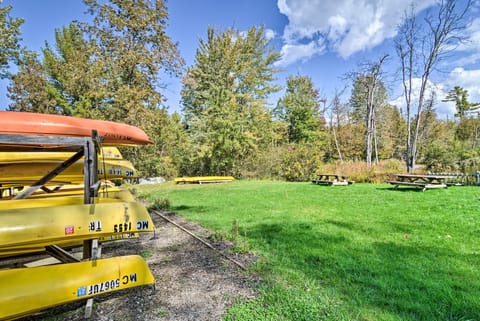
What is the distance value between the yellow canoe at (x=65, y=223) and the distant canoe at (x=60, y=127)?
0.69 metres

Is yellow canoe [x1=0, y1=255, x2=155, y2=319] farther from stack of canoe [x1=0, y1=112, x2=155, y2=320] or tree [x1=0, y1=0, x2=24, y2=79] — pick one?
tree [x1=0, y1=0, x2=24, y2=79]

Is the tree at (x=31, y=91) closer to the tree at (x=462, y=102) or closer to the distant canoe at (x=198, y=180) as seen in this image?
the distant canoe at (x=198, y=180)

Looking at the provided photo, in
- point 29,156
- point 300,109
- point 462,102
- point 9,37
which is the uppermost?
point 462,102

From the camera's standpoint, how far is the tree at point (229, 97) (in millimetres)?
17328

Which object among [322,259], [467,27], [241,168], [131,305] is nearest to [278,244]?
[322,259]

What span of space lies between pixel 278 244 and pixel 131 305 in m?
2.25

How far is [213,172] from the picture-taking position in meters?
18.5

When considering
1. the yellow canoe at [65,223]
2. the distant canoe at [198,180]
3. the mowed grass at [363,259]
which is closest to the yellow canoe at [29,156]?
the yellow canoe at [65,223]

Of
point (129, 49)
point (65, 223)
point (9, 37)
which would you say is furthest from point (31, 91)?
point (65, 223)

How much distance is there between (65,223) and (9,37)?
17397 millimetres

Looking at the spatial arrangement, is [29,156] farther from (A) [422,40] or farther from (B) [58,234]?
(A) [422,40]

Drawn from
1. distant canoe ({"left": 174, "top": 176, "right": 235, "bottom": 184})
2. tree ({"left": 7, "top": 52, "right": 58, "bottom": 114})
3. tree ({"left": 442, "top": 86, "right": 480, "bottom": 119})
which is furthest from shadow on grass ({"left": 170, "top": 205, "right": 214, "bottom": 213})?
tree ({"left": 442, "top": 86, "right": 480, "bottom": 119})

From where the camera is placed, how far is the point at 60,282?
6.71ft

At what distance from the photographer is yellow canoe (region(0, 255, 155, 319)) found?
1.86 metres
